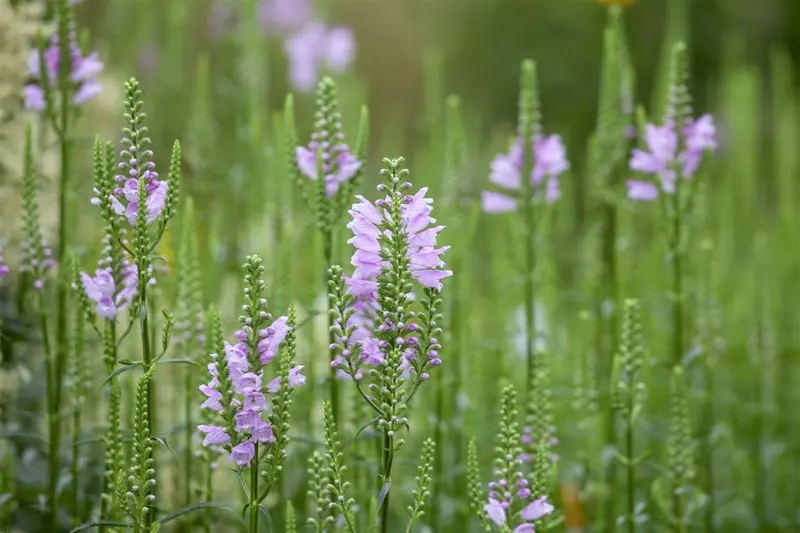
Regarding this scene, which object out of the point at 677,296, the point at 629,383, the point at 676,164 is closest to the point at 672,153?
the point at 676,164

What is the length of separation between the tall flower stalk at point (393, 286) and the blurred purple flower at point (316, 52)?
3160 millimetres

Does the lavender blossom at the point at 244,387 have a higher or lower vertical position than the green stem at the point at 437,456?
higher

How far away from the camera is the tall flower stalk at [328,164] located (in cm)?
232

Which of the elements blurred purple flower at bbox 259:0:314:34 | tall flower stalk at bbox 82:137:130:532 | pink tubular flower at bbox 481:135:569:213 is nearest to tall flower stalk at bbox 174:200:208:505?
tall flower stalk at bbox 82:137:130:532

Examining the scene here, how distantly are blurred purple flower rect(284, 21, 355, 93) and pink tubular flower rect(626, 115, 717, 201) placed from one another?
225 centimetres

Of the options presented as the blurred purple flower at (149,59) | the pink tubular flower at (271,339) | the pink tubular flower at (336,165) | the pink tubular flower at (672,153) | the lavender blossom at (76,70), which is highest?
the blurred purple flower at (149,59)

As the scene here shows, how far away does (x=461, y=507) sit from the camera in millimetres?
3111

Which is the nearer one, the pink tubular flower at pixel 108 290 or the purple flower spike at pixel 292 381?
the purple flower spike at pixel 292 381

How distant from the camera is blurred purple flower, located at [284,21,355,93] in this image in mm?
4910

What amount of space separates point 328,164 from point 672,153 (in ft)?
3.54

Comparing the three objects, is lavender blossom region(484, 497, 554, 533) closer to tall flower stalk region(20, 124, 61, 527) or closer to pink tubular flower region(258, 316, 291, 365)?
pink tubular flower region(258, 316, 291, 365)

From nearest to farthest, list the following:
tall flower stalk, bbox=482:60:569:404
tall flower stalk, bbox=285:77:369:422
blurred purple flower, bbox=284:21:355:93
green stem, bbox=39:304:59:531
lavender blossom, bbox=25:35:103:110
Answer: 1. tall flower stalk, bbox=285:77:369:422
2. green stem, bbox=39:304:59:531
3. lavender blossom, bbox=25:35:103:110
4. tall flower stalk, bbox=482:60:569:404
5. blurred purple flower, bbox=284:21:355:93

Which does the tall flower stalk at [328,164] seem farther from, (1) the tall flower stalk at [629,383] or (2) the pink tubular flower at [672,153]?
(2) the pink tubular flower at [672,153]

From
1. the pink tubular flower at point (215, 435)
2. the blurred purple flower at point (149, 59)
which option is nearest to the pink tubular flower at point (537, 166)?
the pink tubular flower at point (215, 435)
